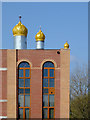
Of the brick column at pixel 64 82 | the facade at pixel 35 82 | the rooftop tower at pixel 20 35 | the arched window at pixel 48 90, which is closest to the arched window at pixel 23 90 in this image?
the facade at pixel 35 82

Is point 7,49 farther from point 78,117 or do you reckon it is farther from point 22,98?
point 78,117

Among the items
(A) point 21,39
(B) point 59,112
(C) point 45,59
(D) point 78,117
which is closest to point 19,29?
(A) point 21,39

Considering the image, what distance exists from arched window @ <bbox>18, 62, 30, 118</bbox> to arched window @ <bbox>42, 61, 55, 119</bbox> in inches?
52.4

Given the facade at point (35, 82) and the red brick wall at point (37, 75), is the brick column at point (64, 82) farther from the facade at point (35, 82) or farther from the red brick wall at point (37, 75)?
the red brick wall at point (37, 75)

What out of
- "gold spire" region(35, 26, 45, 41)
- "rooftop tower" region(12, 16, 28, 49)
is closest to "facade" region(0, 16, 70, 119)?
"rooftop tower" region(12, 16, 28, 49)

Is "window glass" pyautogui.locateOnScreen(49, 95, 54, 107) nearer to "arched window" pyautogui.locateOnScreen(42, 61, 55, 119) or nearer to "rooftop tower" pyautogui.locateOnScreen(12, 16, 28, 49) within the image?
"arched window" pyautogui.locateOnScreen(42, 61, 55, 119)

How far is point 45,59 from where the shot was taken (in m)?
16.5

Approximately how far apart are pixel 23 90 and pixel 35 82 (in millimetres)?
1211

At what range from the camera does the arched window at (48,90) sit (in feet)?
54.0

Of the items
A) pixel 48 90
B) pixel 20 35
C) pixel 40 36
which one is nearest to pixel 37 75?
pixel 48 90

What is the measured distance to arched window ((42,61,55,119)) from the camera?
16.5m

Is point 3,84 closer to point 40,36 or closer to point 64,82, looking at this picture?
point 64,82

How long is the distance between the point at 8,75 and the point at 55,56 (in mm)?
4189

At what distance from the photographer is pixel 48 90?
54.1ft
